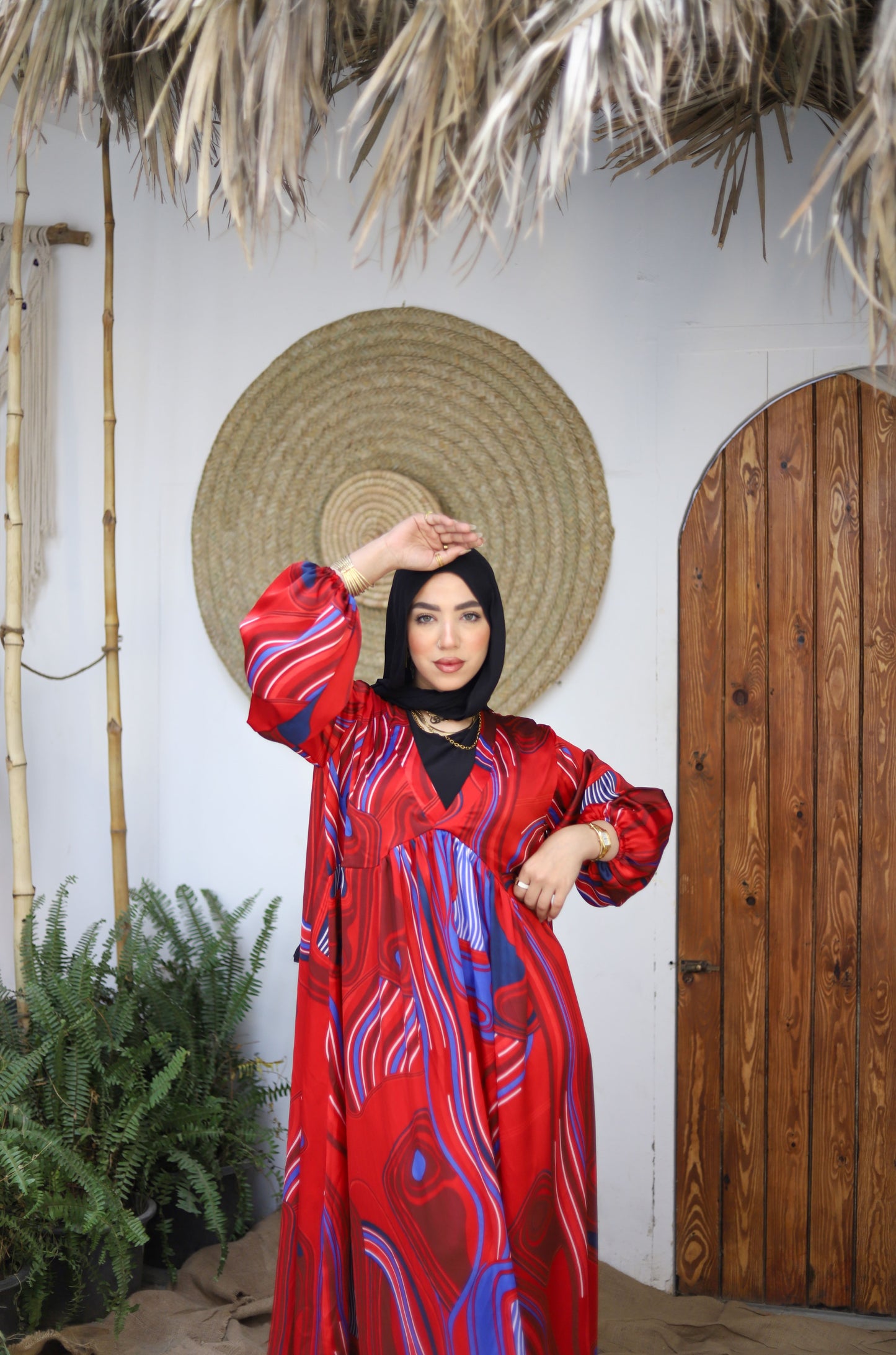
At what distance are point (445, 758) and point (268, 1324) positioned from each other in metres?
1.37

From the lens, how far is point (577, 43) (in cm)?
130

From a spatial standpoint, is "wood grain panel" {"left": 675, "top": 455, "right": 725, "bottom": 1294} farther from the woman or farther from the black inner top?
the black inner top

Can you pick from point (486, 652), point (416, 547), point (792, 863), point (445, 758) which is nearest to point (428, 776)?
point (445, 758)

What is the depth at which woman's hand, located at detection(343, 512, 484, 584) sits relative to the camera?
5.15 feet

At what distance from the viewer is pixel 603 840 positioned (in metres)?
1.63

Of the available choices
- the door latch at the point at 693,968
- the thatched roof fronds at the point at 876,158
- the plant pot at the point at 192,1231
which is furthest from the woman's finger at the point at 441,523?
the plant pot at the point at 192,1231

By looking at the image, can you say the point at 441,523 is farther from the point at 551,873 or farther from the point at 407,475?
the point at 407,475

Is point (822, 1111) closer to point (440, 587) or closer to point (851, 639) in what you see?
point (851, 639)

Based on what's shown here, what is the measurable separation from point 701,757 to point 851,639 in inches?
16.3

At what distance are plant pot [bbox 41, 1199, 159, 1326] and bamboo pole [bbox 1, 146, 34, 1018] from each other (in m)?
0.49

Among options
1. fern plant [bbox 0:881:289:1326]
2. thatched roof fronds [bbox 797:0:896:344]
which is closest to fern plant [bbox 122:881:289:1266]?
fern plant [bbox 0:881:289:1326]

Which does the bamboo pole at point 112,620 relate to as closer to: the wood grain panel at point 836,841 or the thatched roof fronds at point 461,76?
the thatched roof fronds at point 461,76

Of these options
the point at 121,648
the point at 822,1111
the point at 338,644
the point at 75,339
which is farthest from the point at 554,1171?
the point at 75,339

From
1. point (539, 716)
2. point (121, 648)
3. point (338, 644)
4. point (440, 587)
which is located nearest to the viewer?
point (338, 644)
